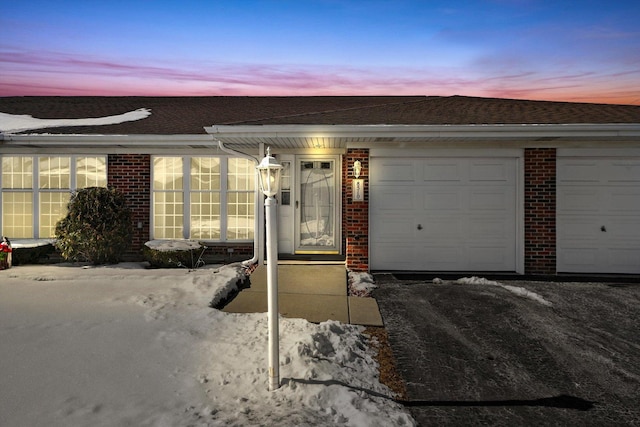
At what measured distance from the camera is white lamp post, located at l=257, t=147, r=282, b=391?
335 centimetres

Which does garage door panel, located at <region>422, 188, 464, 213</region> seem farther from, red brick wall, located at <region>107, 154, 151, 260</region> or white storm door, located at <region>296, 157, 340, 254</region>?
red brick wall, located at <region>107, 154, 151, 260</region>

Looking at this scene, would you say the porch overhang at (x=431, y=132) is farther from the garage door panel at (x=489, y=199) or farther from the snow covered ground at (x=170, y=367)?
the snow covered ground at (x=170, y=367)

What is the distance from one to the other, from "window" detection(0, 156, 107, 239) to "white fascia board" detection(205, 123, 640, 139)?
4247mm

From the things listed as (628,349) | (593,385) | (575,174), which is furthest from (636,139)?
(593,385)

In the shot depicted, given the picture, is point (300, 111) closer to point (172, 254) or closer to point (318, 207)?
point (318, 207)

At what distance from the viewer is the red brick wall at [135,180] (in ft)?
31.7

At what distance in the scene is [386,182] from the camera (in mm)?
8656

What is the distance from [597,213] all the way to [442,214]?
3.31 meters

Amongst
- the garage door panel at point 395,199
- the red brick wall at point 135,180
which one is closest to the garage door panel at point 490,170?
the garage door panel at point 395,199

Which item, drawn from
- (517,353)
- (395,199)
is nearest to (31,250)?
(395,199)

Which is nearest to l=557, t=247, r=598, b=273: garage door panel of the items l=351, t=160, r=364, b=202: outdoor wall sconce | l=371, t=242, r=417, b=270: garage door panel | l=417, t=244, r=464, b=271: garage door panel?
l=417, t=244, r=464, b=271: garage door panel

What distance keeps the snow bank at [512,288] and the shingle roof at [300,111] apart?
3159 millimetres

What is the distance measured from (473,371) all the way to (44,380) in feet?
13.0

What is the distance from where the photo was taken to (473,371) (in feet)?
13.1
